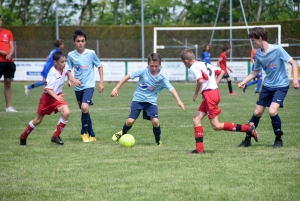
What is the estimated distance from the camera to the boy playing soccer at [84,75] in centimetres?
1057

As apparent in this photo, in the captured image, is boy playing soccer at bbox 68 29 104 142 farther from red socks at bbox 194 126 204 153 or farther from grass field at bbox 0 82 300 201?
red socks at bbox 194 126 204 153

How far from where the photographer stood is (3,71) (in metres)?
15.5

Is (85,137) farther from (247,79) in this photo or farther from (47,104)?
(247,79)

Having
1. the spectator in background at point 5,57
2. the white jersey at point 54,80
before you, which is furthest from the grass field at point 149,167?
the spectator in background at point 5,57

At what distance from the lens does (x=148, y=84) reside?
9.92 m

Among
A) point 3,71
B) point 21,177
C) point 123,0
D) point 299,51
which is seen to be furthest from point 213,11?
point 21,177

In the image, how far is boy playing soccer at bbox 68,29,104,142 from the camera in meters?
10.6

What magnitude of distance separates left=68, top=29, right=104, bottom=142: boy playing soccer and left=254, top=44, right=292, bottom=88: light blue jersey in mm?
2983

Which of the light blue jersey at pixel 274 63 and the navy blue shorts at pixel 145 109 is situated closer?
the light blue jersey at pixel 274 63

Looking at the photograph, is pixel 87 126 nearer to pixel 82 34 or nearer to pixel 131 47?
pixel 82 34

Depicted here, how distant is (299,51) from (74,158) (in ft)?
81.7

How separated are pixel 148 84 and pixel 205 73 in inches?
62.1

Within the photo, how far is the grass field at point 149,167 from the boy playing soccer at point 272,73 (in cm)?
38

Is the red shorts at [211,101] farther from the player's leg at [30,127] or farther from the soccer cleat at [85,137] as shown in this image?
the player's leg at [30,127]
